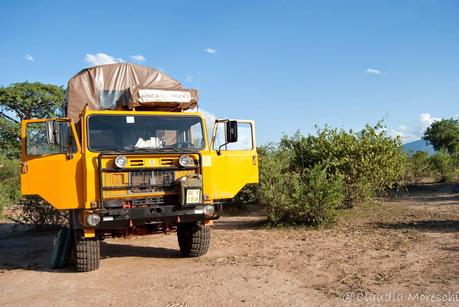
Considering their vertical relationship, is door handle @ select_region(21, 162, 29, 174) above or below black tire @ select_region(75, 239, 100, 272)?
above

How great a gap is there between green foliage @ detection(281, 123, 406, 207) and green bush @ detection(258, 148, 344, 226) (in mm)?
2336

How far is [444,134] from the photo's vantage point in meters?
34.2

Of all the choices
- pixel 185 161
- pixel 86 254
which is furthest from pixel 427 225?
pixel 86 254

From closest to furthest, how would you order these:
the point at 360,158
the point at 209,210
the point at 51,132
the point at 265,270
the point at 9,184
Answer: the point at 51,132, the point at 265,270, the point at 209,210, the point at 360,158, the point at 9,184

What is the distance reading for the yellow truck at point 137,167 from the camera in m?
5.91

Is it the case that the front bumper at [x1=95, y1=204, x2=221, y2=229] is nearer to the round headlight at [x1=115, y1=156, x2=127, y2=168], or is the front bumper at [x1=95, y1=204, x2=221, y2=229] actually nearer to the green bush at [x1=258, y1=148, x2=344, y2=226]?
the round headlight at [x1=115, y1=156, x2=127, y2=168]

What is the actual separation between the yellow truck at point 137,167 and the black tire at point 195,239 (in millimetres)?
17

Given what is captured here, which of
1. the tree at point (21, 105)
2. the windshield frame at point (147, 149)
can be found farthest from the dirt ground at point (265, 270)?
the tree at point (21, 105)

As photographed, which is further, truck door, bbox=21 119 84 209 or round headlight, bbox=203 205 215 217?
round headlight, bbox=203 205 215 217

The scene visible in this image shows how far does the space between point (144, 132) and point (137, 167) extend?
2.16ft

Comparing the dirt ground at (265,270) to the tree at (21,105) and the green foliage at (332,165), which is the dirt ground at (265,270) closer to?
the green foliage at (332,165)

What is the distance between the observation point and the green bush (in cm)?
936

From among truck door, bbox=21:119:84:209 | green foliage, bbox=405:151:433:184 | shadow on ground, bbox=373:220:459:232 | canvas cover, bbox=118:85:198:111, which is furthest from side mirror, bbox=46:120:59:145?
green foliage, bbox=405:151:433:184

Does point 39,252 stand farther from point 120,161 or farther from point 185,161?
point 185,161
